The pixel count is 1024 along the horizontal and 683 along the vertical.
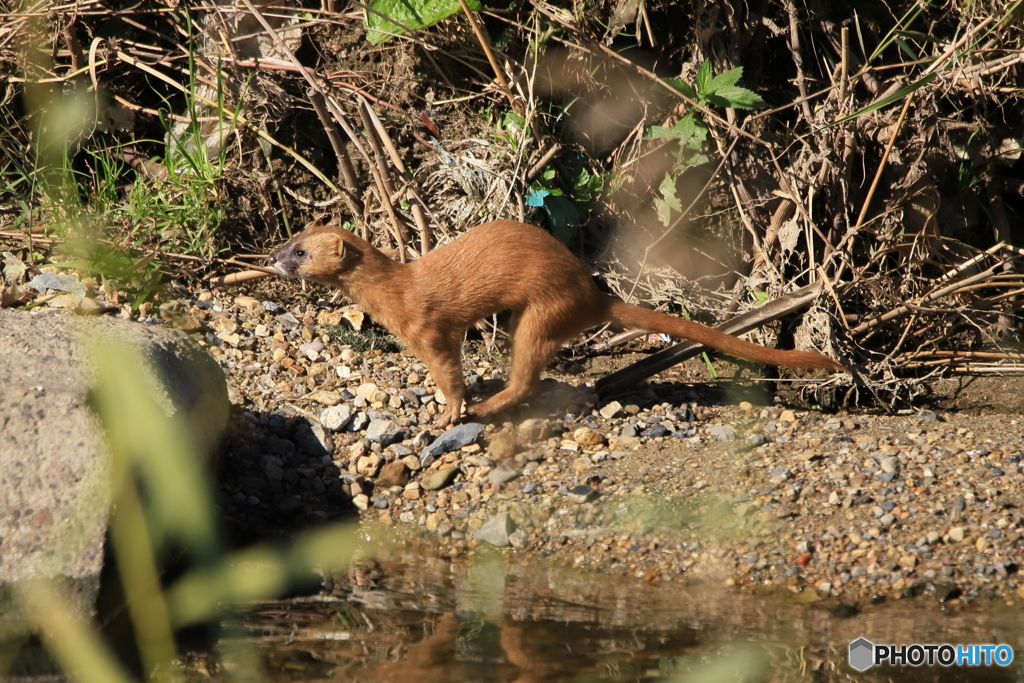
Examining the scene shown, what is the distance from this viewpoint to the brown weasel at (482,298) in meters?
4.15

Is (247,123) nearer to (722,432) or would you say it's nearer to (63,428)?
(63,428)

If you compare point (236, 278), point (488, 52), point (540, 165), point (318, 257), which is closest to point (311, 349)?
point (236, 278)

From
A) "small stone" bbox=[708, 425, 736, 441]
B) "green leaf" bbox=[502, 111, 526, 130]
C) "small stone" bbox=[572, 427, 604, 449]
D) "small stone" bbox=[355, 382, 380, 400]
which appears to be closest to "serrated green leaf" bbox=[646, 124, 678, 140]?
"green leaf" bbox=[502, 111, 526, 130]

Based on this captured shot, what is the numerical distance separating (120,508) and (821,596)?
2.26m

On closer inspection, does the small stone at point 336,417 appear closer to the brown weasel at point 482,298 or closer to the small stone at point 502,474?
the brown weasel at point 482,298

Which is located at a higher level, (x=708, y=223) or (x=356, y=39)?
(x=356, y=39)

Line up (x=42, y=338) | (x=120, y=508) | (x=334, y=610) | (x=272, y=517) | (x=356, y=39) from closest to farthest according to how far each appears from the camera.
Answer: (x=120, y=508) → (x=334, y=610) → (x=42, y=338) → (x=272, y=517) → (x=356, y=39)

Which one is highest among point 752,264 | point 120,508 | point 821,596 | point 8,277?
point 8,277

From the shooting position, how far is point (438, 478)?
3.93 meters

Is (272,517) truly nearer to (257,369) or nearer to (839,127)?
(257,369)

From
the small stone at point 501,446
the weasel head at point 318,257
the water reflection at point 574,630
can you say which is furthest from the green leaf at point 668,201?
the water reflection at point 574,630

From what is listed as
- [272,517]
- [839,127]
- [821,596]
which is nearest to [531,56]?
[839,127]

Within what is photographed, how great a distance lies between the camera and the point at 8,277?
4719 millimetres

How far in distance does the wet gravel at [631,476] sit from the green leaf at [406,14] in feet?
5.02
